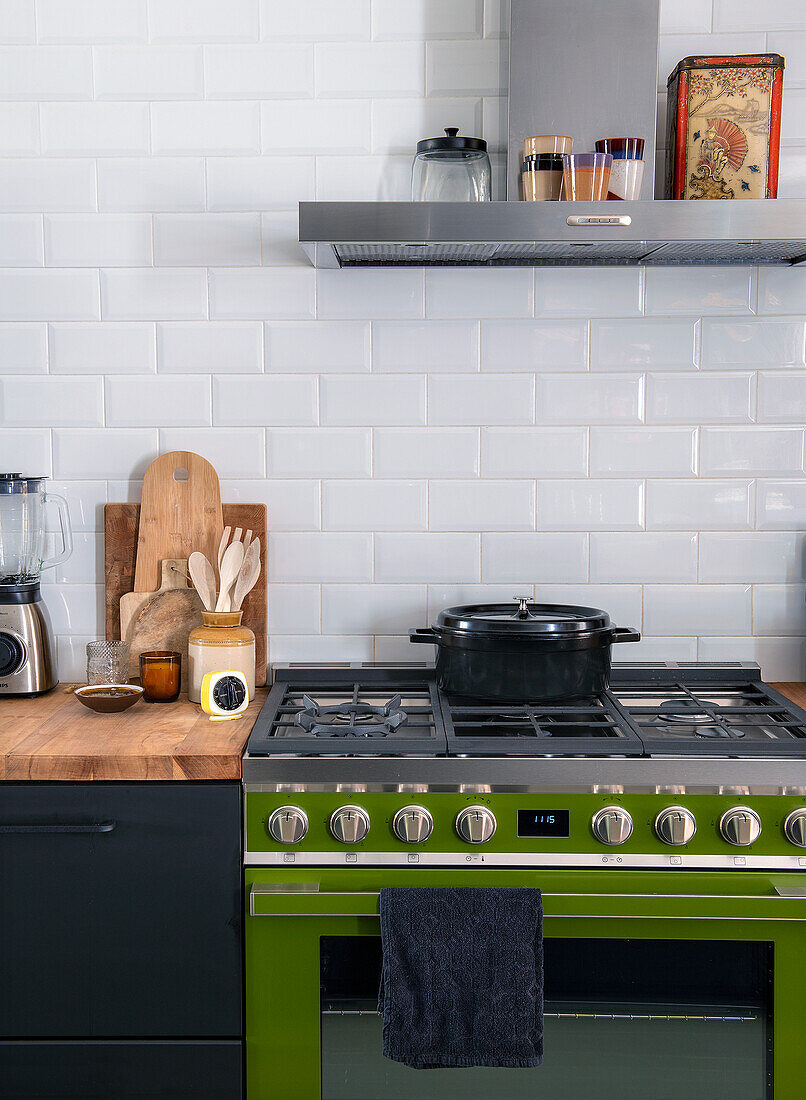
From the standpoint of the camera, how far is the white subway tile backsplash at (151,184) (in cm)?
218

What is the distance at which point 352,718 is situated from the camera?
1.89 meters

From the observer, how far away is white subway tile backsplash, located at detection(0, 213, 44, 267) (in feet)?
7.20

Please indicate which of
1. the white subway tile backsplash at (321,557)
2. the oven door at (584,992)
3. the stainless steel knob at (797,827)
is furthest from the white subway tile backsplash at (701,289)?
the oven door at (584,992)

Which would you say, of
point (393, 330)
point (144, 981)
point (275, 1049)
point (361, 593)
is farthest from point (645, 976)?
point (393, 330)

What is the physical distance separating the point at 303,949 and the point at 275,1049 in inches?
7.5

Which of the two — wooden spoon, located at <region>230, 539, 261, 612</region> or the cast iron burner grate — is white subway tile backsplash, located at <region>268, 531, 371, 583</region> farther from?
the cast iron burner grate

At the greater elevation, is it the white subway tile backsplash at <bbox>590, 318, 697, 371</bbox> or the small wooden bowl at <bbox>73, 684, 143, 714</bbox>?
the white subway tile backsplash at <bbox>590, 318, 697, 371</bbox>

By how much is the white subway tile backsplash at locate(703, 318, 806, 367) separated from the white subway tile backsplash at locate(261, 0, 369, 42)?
3.38 ft

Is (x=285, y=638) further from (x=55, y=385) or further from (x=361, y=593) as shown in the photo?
(x=55, y=385)

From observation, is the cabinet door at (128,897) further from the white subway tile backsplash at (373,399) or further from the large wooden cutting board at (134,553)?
the white subway tile backsplash at (373,399)

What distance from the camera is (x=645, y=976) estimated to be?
167 cm

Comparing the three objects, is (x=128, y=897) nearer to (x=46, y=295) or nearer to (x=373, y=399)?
(x=373, y=399)

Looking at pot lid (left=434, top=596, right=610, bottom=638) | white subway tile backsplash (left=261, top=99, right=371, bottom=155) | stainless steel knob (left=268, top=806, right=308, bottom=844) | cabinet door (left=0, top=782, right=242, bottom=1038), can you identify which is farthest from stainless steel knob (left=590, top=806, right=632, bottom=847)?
white subway tile backsplash (left=261, top=99, right=371, bottom=155)

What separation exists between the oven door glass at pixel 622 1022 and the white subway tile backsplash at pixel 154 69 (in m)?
1.82
